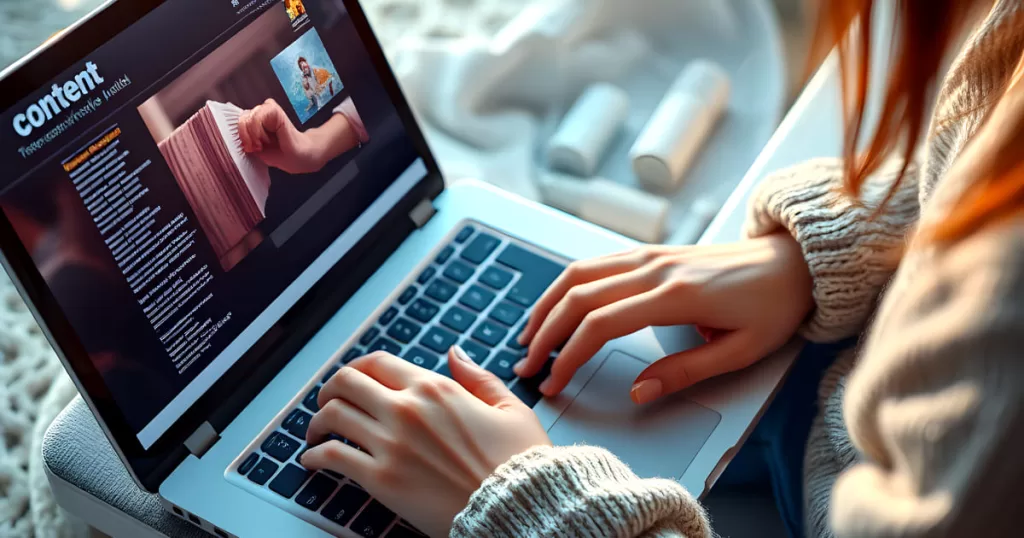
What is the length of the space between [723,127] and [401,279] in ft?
1.28

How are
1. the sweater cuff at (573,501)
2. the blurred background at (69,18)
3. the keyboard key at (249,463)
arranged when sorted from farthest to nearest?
the blurred background at (69,18), the keyboard key at (249,463), the sweater cuff at (573,501)

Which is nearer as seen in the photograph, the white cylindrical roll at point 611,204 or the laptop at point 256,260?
the laptop at point 256,260

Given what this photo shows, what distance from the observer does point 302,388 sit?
0.59 metres

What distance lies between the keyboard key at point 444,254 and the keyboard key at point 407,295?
1.2 inches

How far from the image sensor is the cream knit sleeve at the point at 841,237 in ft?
1.88

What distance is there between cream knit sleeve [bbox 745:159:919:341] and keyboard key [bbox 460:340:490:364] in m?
0.21

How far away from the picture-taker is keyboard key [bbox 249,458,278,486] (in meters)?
0.54

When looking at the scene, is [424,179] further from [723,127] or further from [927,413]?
[927,413]

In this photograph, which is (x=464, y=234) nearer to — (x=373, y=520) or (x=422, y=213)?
(x=422, y=213)

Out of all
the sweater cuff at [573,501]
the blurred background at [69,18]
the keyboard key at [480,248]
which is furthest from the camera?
the blurred background at [69,18]

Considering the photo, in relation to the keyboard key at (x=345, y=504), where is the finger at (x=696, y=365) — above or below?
below

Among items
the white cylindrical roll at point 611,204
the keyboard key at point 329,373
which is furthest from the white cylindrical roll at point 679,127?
the keyboard key at point 329,373

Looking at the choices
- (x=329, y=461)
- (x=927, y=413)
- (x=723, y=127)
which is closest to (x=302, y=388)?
(x=329, y=461)

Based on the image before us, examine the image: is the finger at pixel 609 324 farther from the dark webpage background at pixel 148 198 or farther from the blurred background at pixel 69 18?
the blurred background at pixel 69 18
